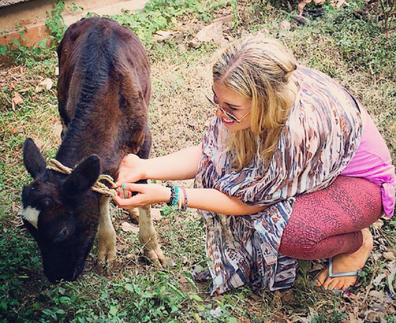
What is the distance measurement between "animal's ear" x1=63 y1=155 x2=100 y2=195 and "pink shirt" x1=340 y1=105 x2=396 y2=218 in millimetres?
1979

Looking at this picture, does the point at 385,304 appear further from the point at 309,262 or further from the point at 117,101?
the point at 117,101

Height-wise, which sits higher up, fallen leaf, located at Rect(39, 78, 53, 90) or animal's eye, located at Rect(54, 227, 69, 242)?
fallen leaf, located at Rect(39, 78, 53, 90)

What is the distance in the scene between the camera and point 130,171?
13.5 feet

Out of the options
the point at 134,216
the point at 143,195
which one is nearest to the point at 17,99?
the point at 134,216

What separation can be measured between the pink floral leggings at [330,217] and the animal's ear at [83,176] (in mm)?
1511

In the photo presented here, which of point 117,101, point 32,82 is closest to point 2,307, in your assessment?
point 117,101

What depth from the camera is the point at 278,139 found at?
3.75 meters

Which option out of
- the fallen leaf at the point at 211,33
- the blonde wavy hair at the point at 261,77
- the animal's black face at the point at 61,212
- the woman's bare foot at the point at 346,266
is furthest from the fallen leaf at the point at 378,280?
the fallen leaf at the point at 211,33

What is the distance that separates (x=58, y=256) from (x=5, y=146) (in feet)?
9.11

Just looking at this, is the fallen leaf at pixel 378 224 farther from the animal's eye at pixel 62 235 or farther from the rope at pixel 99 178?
the animal's eye at pixel 62 235

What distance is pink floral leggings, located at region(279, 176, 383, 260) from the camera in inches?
157

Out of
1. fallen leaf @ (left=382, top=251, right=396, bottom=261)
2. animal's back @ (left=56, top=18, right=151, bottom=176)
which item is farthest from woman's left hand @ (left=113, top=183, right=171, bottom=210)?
fallen leaf @ (left=382, top=251, right=396, bottom=261)

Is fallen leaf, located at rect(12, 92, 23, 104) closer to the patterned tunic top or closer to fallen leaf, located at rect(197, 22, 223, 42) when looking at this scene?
fallen leaf, located at rect(197, 22, 223, 42)

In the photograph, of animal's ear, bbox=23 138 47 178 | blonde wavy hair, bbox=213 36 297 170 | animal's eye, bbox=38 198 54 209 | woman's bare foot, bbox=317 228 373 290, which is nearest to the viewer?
blonde wavy hair, bbox=213 36 297 170
